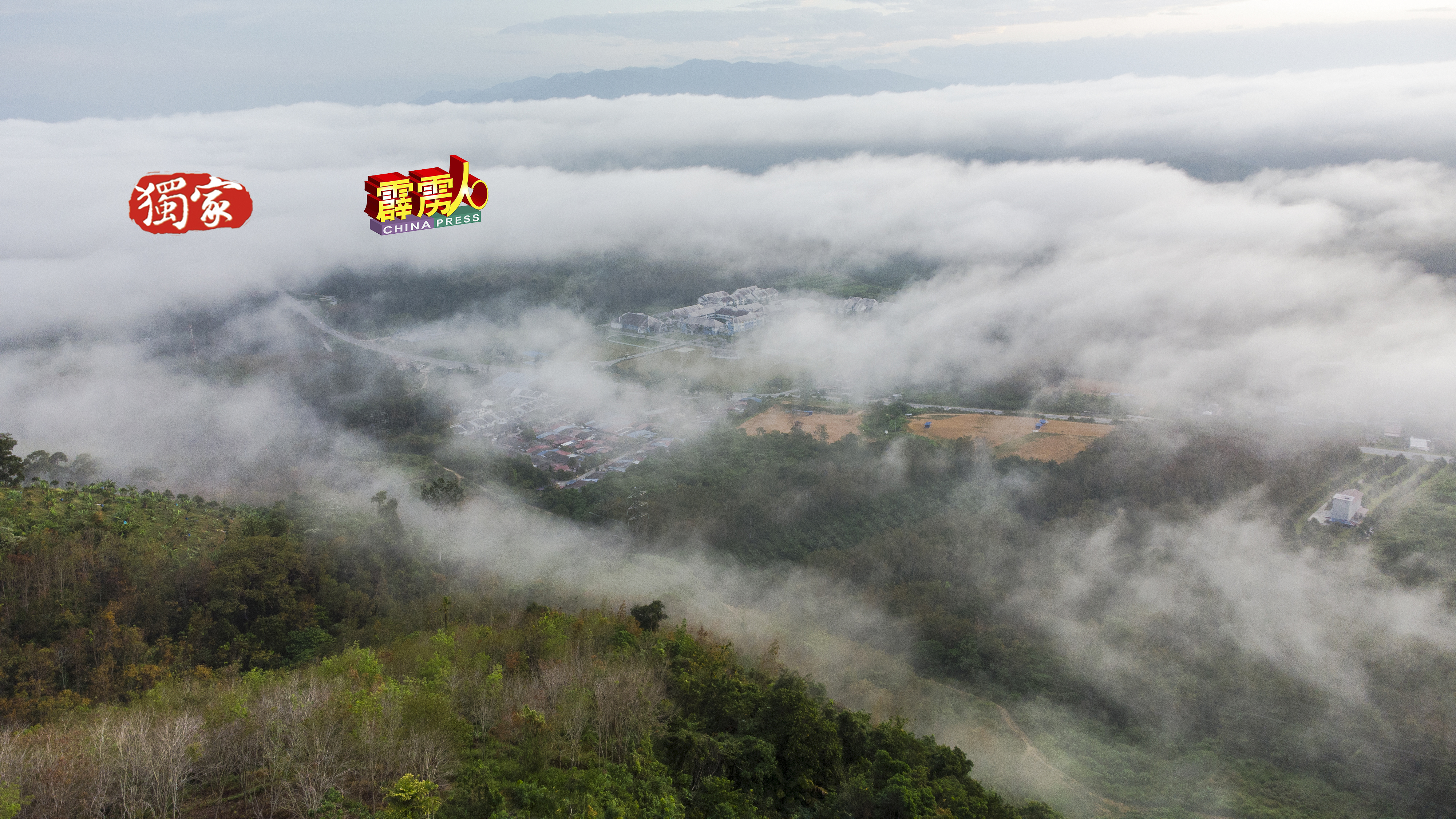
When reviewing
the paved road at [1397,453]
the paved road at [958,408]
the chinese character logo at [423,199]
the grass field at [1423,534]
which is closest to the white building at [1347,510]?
the grass field at [1423,534]

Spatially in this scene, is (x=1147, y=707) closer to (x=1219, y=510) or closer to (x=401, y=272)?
(x=1219, y=510)

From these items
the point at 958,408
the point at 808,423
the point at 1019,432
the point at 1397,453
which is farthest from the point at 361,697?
the point at 1397,453

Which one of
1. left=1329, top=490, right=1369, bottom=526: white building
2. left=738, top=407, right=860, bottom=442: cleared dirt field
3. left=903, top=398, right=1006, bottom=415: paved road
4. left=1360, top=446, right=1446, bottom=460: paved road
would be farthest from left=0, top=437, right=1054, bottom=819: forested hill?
left=1360, top=446, right=1446, bottom=460: paved road

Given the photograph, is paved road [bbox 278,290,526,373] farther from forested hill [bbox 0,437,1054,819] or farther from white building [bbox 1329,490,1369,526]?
white building [bbox 1329,490,1369,526]

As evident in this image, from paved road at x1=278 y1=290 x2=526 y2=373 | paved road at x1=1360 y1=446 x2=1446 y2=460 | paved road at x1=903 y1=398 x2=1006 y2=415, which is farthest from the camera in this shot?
paved road at x1=278 y1=290 x2=526 y2=373

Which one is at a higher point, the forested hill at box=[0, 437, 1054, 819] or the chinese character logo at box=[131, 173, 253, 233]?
the chinese character logo at box=[131, 173, 253, 233]

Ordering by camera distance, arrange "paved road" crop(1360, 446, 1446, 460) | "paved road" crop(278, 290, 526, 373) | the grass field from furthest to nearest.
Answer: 1. "paved road" crop(278, 290, 526, 373)
2. "paved road" crop(1360, 446, 1446, 460)
3. the grass field

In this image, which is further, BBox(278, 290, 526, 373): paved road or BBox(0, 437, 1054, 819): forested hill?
BBox(278, 290, 526, 373): paved road
